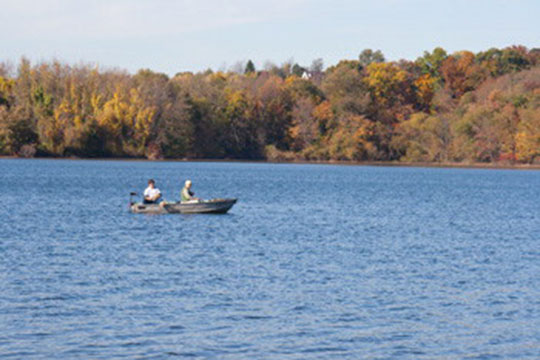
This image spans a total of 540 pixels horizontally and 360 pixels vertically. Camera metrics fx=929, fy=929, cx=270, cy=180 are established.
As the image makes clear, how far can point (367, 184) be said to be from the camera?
101000 millimetres

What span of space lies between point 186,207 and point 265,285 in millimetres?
23274

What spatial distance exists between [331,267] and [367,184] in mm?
68818

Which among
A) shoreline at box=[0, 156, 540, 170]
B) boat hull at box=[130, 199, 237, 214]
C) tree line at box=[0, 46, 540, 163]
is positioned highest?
tree line at box=[0, 46, 540, 163]

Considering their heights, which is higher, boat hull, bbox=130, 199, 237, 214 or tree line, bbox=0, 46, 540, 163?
tree line, bbox=0, 46, 540, 163

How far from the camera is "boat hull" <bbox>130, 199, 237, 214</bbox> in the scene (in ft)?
167

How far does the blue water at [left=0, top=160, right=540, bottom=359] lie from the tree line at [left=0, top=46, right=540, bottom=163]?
79988mm

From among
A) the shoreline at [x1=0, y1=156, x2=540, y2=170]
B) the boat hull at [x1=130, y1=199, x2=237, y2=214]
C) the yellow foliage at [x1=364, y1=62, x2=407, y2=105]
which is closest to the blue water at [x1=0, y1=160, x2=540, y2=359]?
the boat hull at [x1=130, y1=199, x2=237, y2=214]

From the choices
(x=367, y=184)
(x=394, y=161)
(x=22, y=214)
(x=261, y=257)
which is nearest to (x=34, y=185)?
(x=22, y=214)

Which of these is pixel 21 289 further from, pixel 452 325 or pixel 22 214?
pixel 22 214

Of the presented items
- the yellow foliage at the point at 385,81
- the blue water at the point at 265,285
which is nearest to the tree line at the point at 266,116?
the yellow foliage at the point at 385,81

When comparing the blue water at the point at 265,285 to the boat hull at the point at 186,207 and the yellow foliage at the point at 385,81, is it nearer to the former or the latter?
the boat hull at the point at 186,207

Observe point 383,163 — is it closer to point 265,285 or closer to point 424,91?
point 424,91

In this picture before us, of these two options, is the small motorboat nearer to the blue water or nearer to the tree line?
the blue water

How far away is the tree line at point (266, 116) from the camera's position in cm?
13700
